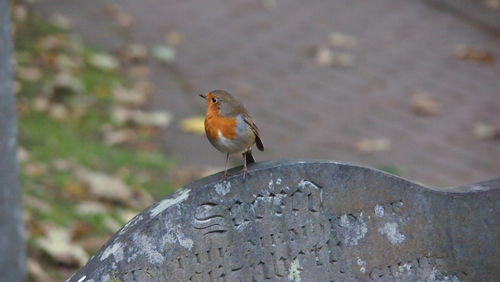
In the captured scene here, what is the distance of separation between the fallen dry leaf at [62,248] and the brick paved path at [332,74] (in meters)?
1.61

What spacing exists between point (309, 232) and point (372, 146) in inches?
142

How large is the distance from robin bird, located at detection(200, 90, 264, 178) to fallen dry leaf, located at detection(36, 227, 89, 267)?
66.0 inches

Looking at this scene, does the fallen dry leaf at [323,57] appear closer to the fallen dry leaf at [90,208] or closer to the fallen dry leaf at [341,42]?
the fallen dry leaf at [341,42]

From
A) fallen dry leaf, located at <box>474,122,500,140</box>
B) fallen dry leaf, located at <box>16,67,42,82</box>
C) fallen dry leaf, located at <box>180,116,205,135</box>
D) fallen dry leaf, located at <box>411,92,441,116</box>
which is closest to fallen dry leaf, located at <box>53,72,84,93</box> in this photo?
fallen dry leaf, located at <box>16,67,42,82</box>

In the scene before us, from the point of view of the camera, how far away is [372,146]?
632 cm

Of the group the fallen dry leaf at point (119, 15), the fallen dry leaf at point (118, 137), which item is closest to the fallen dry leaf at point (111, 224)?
the fallen dry leaf at point (118, 137)

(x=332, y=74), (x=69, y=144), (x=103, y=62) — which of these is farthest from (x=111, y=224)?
(x=332, y=74)

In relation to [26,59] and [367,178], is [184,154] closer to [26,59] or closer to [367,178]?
[26,59]

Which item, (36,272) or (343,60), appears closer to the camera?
(36,272)

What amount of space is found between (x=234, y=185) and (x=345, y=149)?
369 centimetres

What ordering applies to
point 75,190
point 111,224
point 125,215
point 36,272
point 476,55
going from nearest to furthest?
point 36,272 → point 111,224 → point 125,215 → point 75,190 → point 476,55

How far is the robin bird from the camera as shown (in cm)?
276

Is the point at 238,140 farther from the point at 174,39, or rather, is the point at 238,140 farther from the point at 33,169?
the point at 174,39

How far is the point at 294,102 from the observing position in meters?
7.00
